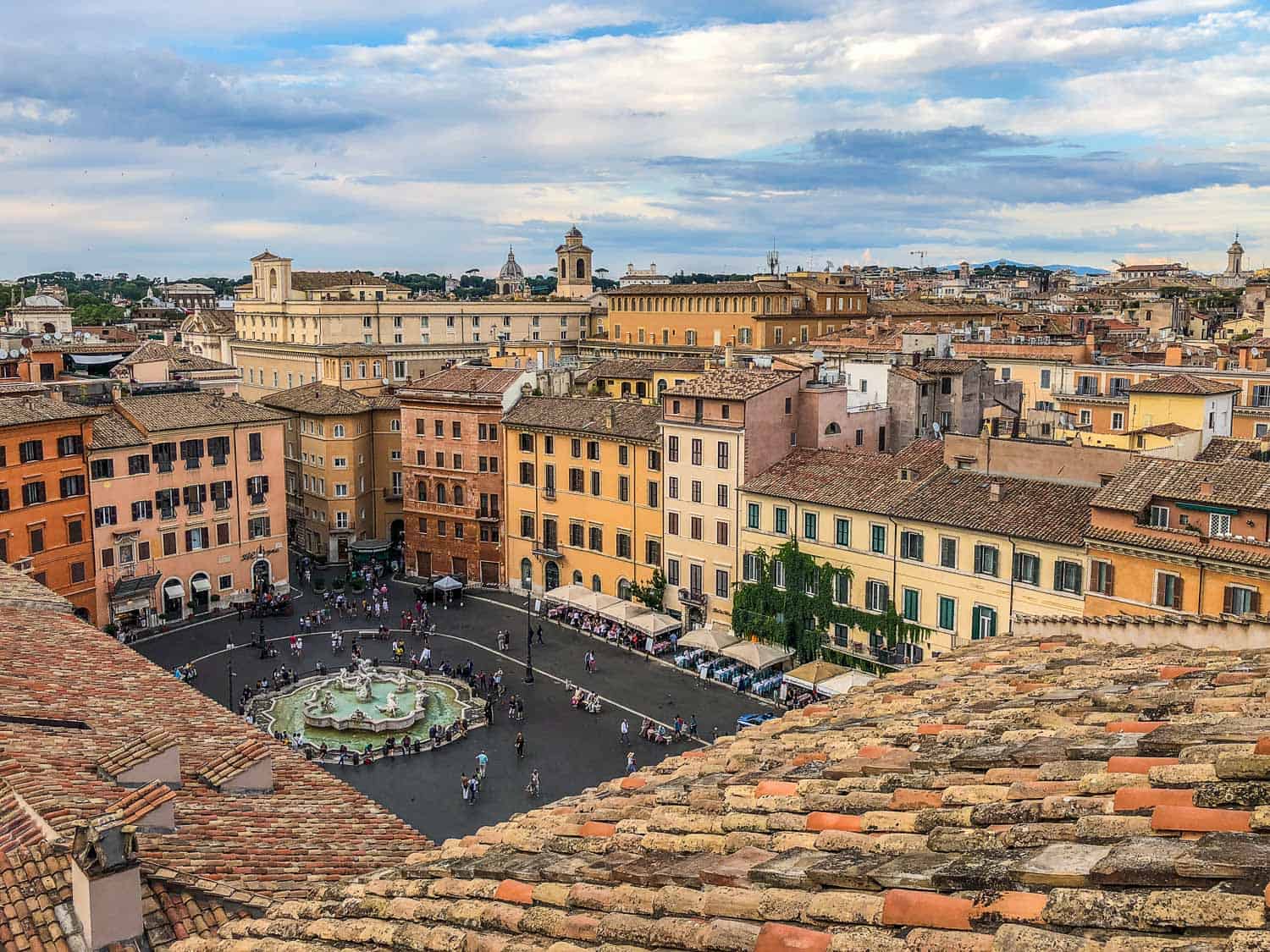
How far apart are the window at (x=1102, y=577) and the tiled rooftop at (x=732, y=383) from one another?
16743 millimetres

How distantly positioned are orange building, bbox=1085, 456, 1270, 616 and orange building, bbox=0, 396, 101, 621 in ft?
132

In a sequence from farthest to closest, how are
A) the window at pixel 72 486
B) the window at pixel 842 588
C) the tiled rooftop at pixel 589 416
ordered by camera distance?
1. the tiled rooftop at pixel 589 416
2. the window at pixel 72 486
3. the window at pixel 842 588

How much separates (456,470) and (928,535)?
29.1 metres

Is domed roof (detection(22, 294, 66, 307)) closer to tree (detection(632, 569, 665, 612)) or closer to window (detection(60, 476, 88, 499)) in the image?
window (detection(60, 476, 88, 499))

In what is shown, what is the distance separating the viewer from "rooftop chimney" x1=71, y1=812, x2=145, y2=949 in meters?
9.58

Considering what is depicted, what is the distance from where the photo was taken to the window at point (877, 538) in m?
42.0

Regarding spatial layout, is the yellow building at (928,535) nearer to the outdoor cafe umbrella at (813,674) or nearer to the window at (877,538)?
the window at (877,538)

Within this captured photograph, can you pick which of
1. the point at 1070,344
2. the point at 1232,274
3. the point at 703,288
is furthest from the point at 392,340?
the point at 1232,274

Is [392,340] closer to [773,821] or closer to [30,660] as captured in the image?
[30,660]

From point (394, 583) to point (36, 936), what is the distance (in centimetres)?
5301

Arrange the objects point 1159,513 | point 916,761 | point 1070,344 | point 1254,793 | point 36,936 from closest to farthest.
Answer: point 1254,793
point 916,761
point 36,936
point 1159,513
point 1070,344

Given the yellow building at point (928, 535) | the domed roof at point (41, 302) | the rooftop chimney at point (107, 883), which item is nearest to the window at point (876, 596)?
the yellow building at point (928, 535)

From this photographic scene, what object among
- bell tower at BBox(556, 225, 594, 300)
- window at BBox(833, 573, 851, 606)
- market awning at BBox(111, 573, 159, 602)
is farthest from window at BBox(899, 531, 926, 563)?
bell tower at BBox(556, 225, 594, 300)

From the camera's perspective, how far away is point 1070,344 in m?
67.6
